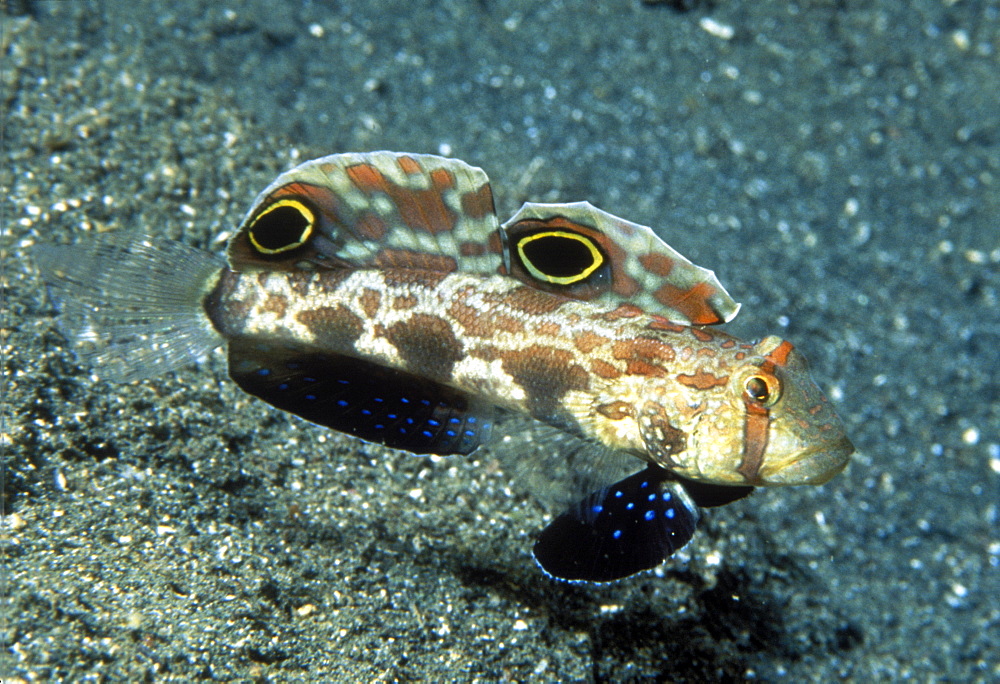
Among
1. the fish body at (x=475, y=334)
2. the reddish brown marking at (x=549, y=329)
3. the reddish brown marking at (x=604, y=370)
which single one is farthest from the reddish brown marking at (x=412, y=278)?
the reddish brown marking at (x=604, y=370)

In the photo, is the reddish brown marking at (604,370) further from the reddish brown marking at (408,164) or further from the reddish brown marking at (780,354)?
the reddish brown marking at (408,164)

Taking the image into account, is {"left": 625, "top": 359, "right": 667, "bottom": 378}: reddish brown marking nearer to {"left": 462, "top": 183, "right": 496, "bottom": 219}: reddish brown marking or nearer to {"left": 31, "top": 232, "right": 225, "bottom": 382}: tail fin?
{"left": 462, "top": 183, "right": 496, "bottom": 219}: reddish brown marking

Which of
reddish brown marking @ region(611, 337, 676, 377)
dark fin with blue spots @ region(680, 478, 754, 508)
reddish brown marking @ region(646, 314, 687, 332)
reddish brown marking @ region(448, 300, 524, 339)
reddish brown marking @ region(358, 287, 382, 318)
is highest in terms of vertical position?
reddish brown marking @ region(646, 314, 687, 332)

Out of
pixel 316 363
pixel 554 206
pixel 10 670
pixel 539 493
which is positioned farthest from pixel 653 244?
pixel 10 670

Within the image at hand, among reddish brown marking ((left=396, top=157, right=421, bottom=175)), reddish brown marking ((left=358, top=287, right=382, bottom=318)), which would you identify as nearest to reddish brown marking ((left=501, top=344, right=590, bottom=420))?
reddish brown marking ((left=358, top=287, right=382, bottom=318))

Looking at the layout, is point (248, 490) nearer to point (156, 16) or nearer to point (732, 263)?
point (732, 263)

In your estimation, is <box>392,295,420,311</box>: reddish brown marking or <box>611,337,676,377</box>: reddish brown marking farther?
<box>392,295,420,311</box>: reddish brown marking
